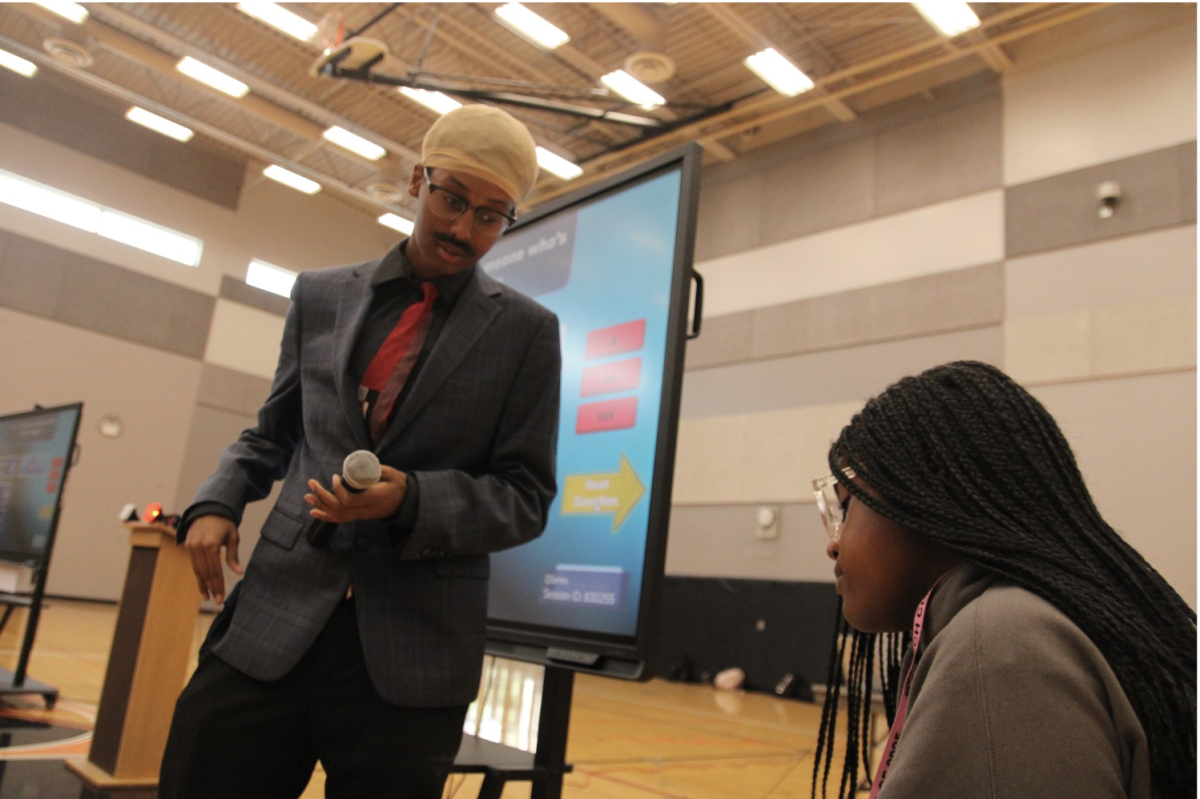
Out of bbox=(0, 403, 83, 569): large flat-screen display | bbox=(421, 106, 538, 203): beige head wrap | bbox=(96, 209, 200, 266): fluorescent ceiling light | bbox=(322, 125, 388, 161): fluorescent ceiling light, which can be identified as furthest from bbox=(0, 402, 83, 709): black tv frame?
bbox=(96, 209, 200, 266): fluorescent ceiling light

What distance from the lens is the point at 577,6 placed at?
8.45 metres

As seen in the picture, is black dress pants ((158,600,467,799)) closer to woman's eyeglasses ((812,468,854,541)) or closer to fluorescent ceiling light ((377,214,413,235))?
woman's eyeglasses ((812,468,854,541))

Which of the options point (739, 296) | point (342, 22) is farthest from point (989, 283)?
point (342, 22)

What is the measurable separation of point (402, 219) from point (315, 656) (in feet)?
38.6

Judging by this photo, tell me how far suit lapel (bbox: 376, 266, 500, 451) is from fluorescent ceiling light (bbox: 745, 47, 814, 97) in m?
7.23

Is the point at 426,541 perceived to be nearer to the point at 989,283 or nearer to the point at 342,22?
the point at 989,283

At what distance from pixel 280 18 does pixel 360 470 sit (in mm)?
8365

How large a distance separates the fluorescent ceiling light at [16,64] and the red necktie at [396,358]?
1111 centimetres

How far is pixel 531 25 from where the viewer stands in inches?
310

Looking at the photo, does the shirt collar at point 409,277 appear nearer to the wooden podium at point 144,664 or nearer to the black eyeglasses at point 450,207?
the black eyeglasses at point 450,207

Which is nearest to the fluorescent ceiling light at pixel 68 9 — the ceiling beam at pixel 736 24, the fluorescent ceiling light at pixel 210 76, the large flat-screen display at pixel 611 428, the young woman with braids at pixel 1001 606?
the fluorescent ceiling light at pixel 210 76

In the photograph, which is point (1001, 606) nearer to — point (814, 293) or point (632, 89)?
point (632, 89)

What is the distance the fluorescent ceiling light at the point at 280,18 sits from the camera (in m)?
8.03

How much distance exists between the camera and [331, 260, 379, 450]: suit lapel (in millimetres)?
1362
